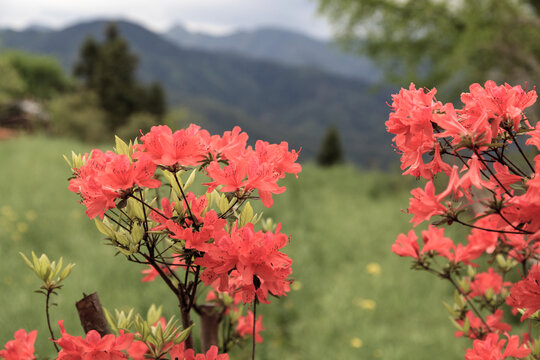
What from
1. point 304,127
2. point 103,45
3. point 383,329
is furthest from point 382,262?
point 304,127

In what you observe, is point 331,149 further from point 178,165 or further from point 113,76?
point 113,76

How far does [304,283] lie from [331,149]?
52.5ft

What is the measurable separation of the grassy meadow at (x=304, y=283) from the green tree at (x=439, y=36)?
5513 millimetres

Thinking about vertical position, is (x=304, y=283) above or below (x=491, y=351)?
below

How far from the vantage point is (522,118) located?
3.20 ft

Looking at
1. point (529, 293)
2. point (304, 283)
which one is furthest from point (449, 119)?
point (304, 283)

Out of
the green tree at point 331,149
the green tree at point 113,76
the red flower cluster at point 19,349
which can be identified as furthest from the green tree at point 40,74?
the red flower cluster at point 19,349

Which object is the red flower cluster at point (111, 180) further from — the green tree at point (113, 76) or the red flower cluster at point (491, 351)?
the green tree at point (113, 76)

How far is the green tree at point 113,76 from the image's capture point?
3303 cm

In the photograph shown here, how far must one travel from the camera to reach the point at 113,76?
109ft

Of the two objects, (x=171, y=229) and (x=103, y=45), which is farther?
(x=103, y=45)

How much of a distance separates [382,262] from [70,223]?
4.45 metres

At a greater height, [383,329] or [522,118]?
[522,118]

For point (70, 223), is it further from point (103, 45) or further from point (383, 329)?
point (103, 45)
